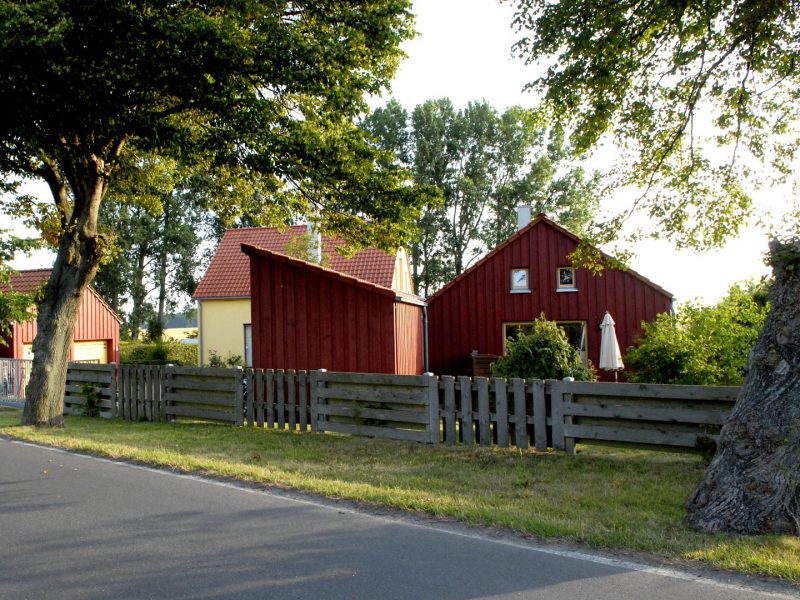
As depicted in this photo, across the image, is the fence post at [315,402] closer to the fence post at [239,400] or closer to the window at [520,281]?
the fence post at [239,400]

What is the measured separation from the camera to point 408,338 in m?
19.5

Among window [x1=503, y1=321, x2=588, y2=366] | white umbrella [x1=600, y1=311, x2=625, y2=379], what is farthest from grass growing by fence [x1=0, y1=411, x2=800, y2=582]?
window [x1=503, y1=321, x2=588, y2=366]

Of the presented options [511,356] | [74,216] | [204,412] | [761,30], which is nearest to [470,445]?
[511,356]

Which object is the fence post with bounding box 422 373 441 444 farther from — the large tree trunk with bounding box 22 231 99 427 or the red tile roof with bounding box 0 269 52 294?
the red tile roof with bounding box 0 269 52 294

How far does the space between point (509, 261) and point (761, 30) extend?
15.8 meters

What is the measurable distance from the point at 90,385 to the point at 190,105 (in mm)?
7411

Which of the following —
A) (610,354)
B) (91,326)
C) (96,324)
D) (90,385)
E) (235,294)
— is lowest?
(90,385)

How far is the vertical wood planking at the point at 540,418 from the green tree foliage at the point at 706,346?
240 cm

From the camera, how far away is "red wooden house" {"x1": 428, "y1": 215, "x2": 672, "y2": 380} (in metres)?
25.2

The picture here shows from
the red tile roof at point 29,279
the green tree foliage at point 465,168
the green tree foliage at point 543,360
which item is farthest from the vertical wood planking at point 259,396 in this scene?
the green tree foliage at point 465,168

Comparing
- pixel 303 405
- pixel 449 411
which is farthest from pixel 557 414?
pixel 303 405

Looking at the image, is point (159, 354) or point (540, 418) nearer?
point (540, 418)

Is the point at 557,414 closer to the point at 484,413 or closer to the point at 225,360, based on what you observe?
the point at 484,413

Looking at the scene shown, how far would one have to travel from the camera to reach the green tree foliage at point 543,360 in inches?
474
